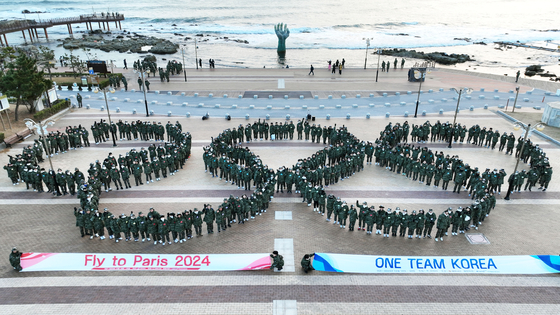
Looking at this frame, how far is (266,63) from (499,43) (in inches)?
2273

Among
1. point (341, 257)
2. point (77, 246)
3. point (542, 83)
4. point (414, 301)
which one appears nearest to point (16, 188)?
point (77, 246)

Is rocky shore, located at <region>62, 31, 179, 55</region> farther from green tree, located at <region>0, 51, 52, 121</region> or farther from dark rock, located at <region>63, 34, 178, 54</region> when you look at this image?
green tree, located at <region>0, 51, 52, 121</region>

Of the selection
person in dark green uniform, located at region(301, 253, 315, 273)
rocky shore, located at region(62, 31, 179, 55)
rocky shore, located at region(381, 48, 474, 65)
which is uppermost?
rocky shore, located at region(62, 31, 179, 55)

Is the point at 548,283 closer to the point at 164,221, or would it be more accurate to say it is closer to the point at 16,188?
the point at 164,221

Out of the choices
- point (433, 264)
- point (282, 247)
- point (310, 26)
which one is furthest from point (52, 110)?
point (310, 26)

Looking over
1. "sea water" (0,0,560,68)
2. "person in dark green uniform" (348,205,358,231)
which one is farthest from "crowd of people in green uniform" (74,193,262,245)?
"sea water" (0,0,560,68)

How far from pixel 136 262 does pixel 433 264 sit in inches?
429

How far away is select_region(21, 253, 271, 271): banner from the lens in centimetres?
1313

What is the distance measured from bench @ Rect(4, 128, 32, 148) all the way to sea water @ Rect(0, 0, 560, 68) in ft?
123

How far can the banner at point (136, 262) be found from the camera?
13.1 m

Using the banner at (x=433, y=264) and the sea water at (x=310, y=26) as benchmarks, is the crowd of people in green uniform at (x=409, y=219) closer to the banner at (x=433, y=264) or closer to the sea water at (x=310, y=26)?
the banner at (x=433, y=264)

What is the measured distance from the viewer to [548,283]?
501 inches

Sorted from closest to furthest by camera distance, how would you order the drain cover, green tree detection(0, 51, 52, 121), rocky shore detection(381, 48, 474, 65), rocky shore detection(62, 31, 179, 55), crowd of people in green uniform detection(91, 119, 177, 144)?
the drain cover, crowd of people in green uniform detection(91, 119, 177, 144), green tree detection(0, 51, 52, 121), rocky shore detection(381, 48, 474, 65), rocky shore detection(62, 31, 179, 55)

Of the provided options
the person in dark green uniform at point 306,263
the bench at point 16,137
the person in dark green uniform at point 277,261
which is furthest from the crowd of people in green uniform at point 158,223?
the bench at point 16,137
